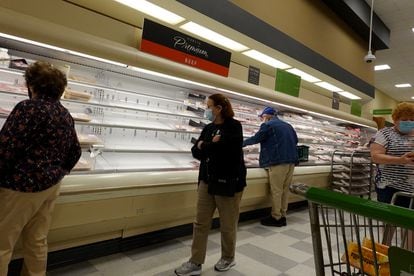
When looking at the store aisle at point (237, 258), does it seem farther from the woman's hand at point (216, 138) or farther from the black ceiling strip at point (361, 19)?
the black ceiling strip at point (361, 19)

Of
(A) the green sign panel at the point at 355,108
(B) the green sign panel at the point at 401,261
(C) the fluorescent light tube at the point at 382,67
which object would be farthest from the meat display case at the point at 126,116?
(C) the fluorescent light tube at the point at 382,67

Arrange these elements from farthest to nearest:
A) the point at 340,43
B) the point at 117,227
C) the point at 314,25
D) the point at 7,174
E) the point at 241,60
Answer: the point at 340,43
the point at 314,25
the point at 241,60
the point at 117,227
the point at 7,174

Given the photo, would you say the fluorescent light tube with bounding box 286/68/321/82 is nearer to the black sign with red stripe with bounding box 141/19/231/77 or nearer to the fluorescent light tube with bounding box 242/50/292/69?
the fluorescent light tube with bounding box 242/50/292/69

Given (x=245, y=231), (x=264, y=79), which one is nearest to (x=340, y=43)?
(x=264, y=79)

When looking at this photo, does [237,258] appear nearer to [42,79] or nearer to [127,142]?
[127,142]

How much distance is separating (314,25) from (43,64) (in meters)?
4.73

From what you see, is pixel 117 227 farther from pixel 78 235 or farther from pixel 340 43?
pixel 340 43

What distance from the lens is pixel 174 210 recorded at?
312 centimetres

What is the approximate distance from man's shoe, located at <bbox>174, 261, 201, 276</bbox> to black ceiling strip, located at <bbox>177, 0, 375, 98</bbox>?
242 cm

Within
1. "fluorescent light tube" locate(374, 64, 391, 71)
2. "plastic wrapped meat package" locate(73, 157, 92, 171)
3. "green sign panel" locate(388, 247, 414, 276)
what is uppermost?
"fluorescent light tube" locate(374, 64, 391, 71)

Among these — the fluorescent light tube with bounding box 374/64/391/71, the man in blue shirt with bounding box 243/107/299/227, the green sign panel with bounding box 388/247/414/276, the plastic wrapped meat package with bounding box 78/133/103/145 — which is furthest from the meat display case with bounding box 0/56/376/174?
the fluorescent light tube with bounding box 374/64/391/71

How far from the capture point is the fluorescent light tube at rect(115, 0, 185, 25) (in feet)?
9.78

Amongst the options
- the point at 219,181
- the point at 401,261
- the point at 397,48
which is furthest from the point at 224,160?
the point at 397,48

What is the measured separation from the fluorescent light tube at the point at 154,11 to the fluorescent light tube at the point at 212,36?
150mm
